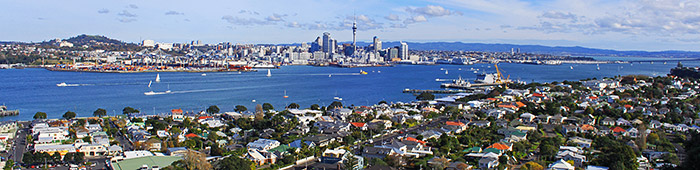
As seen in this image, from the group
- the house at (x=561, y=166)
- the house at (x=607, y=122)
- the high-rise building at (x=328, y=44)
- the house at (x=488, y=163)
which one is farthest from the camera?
the high-rise building at (x=328, y=44)


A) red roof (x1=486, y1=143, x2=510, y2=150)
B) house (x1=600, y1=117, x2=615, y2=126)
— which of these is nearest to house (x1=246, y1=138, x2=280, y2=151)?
red roof (x1=486, y1=143, x2=510, y2=150)

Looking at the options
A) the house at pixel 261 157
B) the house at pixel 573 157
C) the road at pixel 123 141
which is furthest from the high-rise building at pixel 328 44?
the house at pixel 573 157

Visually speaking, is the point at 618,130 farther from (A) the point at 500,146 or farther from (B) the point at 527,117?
(A) the point at 500,146

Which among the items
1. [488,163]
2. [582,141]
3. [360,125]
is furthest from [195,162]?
[582,141]

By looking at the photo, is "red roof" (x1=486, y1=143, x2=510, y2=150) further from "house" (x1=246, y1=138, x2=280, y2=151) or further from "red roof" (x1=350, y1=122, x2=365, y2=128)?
"house" (x1=246, y1=138, x2=280, y2=151)

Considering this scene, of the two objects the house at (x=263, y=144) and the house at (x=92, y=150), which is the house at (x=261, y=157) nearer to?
the house at (x=263, y=144)

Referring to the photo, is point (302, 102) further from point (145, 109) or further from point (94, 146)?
point (94, 146)
